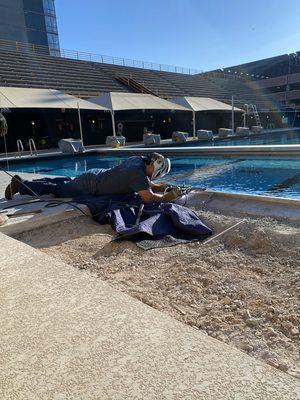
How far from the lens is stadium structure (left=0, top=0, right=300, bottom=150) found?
17172 millimetres

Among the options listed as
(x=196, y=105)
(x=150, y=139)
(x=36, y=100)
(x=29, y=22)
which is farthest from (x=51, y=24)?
(x=150, y=139)

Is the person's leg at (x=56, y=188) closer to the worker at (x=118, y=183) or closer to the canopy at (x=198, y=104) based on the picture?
the worker at (x=118, y=183)

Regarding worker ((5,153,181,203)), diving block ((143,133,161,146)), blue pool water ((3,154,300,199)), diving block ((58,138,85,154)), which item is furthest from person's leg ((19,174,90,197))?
diving block ((143,133,161,146))

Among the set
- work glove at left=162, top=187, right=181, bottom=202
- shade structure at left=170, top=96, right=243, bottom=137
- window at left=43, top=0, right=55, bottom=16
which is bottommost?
work glove at left=162, top=187, right=181, bottom=202

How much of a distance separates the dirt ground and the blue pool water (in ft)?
11.1

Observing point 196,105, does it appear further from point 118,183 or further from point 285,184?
point 118,183

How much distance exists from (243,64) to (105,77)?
3266 centimetres

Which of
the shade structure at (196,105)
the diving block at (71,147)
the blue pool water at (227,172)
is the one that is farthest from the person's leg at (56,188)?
A: the shade structure at (196,105)

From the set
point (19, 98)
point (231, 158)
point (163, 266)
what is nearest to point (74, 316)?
point (163, 266)

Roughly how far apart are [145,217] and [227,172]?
222 inches

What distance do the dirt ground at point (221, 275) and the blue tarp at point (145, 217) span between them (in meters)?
0.16

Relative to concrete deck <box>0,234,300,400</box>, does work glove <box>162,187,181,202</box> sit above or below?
above

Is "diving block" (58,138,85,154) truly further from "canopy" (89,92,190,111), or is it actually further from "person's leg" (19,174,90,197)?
"person's leg" (19,174,90,197)

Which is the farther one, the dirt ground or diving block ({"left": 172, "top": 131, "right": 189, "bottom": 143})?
diving block ({"left": 172, "top": 131, "right": 189, "bottom": 143})
